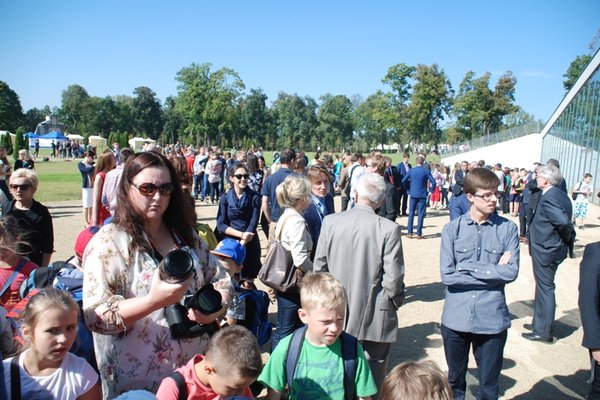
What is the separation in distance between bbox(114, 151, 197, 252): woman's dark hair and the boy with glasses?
83.5 inches

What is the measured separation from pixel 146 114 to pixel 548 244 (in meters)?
99.3

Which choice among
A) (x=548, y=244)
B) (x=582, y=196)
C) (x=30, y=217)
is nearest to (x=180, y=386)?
(x=30, y=217)

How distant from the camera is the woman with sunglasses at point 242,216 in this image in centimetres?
568

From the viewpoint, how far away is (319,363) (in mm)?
2465

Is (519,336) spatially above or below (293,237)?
below

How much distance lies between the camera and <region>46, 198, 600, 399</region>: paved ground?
4.38 meters

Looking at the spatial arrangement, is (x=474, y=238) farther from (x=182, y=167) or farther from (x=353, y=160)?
(x=353, y=160)

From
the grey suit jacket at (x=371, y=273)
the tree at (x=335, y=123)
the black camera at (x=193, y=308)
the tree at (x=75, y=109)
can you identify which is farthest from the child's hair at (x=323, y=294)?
the tree at (x=75, y=109)

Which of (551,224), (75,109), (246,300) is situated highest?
(75,109)

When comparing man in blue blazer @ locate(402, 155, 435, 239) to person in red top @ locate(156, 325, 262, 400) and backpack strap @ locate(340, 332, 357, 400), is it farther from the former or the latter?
person in red top @ locate(156, 325, 262, 400)

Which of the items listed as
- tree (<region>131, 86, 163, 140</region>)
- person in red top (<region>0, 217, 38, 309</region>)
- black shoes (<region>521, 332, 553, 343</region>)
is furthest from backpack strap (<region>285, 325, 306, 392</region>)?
tree (<region>131, 86, 163, 140</region>)

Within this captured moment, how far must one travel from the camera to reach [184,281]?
177cm

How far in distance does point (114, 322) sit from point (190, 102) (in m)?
71.1

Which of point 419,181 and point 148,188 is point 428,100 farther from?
point 148,188
